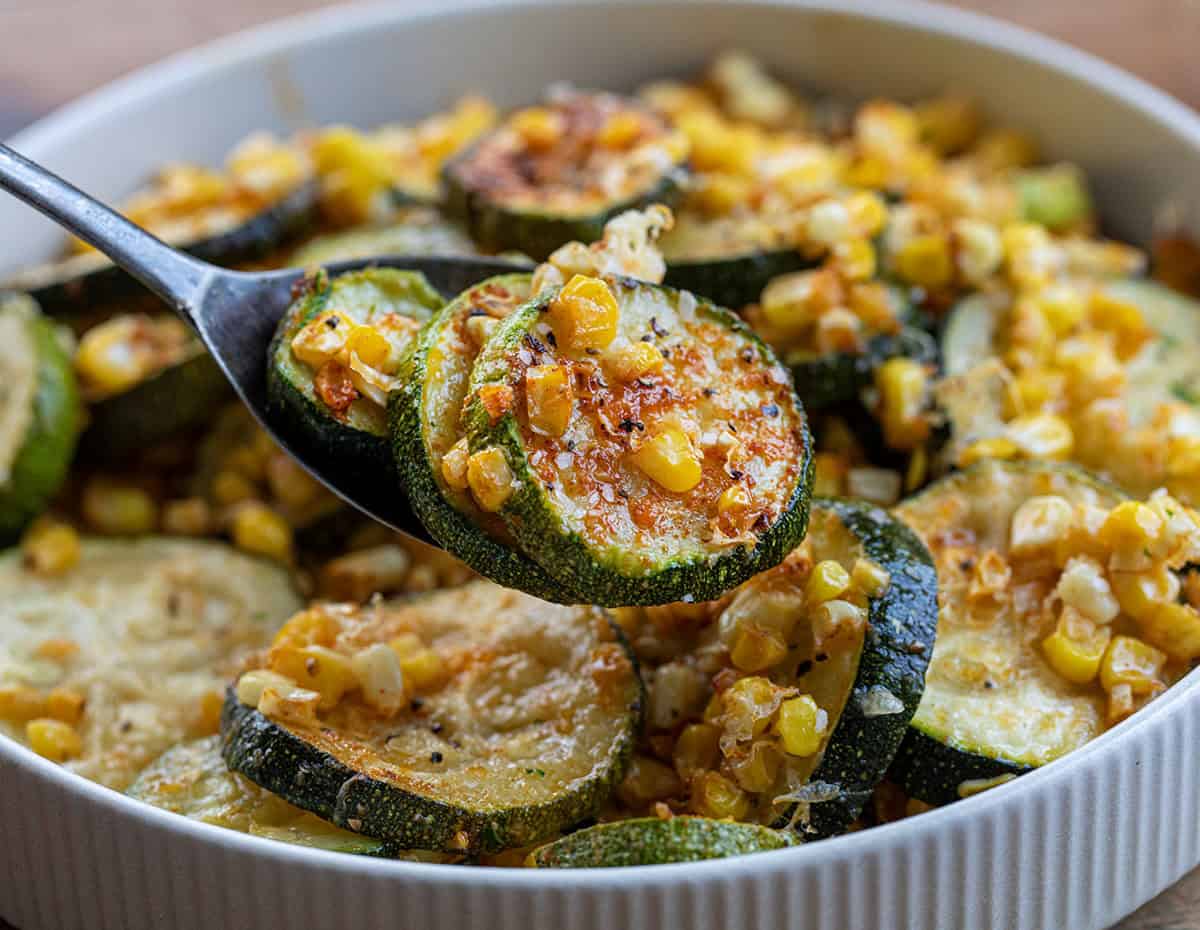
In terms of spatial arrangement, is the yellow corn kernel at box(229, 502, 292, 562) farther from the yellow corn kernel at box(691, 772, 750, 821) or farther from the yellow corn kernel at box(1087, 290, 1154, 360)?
the yellow corn kernel at box(1087, 290, 1154, 360)

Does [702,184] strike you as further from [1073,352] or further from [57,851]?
[57,851]

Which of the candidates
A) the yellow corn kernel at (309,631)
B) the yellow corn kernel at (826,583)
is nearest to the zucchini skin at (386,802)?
the yellow corn kernel at (309,631)

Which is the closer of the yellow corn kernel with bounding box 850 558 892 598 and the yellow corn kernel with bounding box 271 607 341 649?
the yellow corn kernel with bounding box 850 558 892 598

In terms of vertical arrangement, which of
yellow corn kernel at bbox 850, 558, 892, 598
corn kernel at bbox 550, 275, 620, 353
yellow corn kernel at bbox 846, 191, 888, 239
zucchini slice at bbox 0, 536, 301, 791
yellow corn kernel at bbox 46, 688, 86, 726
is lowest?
zucchini slice at bbox 0, 536, 301, 791

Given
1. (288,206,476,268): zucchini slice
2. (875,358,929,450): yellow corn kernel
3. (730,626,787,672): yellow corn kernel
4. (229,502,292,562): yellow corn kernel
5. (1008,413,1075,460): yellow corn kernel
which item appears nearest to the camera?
(730,626,787,672): yellow corn kernel

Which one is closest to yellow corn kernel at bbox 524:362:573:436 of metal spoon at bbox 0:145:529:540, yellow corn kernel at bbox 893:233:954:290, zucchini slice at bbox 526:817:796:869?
metal spoon at bbox 0:145:529:540

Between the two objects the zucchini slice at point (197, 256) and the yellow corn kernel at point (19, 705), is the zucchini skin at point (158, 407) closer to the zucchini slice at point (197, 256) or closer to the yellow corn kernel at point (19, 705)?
the zucchini slice at point (197, 256)

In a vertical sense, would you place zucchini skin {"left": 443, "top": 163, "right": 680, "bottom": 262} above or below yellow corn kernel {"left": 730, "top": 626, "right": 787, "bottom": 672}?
above

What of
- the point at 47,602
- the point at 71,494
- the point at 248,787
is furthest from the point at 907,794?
the point at 71,494
